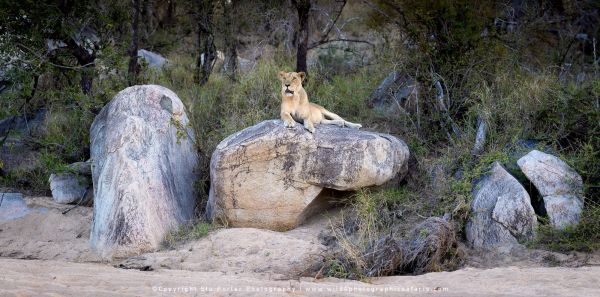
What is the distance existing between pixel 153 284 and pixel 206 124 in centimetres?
440

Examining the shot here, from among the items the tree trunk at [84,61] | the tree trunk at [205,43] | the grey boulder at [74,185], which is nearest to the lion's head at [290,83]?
the grey boulder at [74,185]

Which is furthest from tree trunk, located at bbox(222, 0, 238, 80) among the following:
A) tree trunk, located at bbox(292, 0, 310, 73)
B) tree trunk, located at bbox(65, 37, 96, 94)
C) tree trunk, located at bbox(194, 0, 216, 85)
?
tree trunk, located at bbox(65, 37, 96, 94)

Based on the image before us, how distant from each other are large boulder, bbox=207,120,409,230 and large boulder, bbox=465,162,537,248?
1.18m

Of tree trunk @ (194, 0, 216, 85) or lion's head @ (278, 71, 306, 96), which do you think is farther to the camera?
tree trunk @ (194, 0, 216, 85)

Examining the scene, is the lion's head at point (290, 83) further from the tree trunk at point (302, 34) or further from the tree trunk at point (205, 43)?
the tree trunk at point (205, 43)

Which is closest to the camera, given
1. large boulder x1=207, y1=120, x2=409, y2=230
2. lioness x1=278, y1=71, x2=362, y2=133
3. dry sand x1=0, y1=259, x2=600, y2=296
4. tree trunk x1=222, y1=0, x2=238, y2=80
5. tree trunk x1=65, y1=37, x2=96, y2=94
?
dry sand x1=0, y1=259, x2=600, y2=296

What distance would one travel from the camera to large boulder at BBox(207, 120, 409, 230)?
363 inches

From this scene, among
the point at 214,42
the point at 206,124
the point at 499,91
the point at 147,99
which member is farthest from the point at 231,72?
the point at 499,91

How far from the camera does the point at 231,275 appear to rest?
314 inches

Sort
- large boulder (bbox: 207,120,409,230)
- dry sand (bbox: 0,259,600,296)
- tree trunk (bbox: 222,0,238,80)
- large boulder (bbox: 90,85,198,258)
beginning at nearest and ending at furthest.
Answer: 1. dry sand (bbox: 0,259,600,296)
2. large boulder (bbox: 90,85,198,258)
3. large boulder (bbox: 207,120,409,230)
4. tree trunk (bbox: 222,0,238,80)

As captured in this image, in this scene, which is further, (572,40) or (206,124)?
(572,40)

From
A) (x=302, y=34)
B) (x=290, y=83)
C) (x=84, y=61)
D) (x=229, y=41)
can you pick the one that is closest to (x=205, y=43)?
(x=229, y=41)

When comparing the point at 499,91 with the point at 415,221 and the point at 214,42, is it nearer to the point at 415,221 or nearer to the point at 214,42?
the point at 415,221

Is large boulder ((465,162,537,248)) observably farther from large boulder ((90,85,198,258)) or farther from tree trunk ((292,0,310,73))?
tree trunk ((292,0,310,73))
